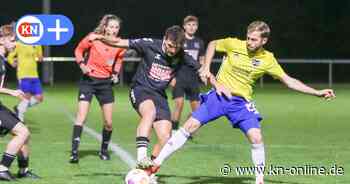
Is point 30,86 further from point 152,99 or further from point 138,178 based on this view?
point 138,178

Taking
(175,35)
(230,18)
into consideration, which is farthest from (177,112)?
(230,18)

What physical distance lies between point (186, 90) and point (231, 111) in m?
5.85

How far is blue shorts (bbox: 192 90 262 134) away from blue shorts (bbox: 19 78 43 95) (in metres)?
7.36

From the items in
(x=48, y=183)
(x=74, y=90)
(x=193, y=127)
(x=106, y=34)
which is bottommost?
(x=74, y=90)

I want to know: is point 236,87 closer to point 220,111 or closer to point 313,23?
point 220,111

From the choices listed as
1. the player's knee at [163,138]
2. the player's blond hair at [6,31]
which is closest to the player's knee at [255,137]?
the player's knee at [163,138]

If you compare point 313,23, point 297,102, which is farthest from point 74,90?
point 313,23

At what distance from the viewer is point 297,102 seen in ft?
78.4

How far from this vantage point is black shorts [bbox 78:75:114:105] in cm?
1139

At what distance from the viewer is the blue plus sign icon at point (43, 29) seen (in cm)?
2443

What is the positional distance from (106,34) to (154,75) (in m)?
1.35

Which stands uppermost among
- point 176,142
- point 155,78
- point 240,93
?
point 155,78

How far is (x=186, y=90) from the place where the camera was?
14.8m

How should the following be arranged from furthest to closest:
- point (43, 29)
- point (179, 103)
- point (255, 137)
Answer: point (43, 29) < point (179, 103) < point (255, 137)
